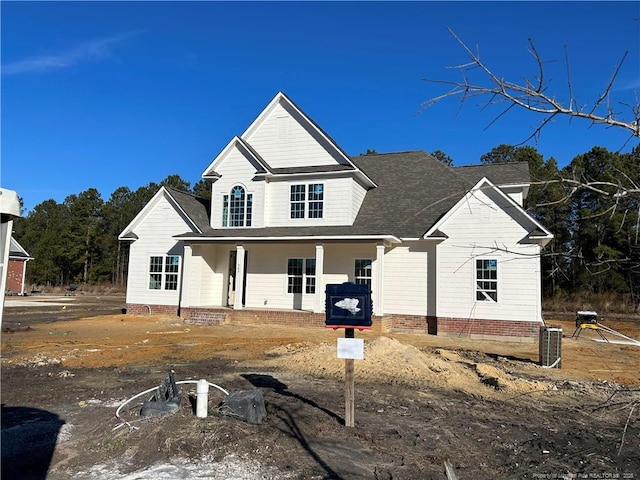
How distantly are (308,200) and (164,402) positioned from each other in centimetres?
1533

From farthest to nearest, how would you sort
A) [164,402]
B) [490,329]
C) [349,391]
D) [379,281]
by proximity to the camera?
[379,281] < [490,329] < [164,402] < [349,391]

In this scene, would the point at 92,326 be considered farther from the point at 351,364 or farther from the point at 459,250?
the point at 351,364

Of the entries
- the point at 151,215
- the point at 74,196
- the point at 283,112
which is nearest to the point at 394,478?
the point at 283,112

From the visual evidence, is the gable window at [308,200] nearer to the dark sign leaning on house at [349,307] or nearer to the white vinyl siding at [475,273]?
the white vinyl siding at [475,273]

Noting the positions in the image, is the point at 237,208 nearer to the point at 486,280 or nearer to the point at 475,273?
the point at 475,273

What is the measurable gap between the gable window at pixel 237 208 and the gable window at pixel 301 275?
113 inches

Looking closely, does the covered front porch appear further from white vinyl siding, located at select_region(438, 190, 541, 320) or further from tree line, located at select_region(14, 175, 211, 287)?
tree line, located at select_region(14, 175, 211, 287)

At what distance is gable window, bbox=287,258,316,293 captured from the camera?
69.4ft

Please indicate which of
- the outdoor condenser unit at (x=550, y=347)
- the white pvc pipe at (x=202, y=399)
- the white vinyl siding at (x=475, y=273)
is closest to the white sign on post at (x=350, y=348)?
the white pvc pipe at (x=202, y=399)

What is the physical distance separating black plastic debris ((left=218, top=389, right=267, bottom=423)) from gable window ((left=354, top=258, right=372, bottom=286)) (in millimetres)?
13864

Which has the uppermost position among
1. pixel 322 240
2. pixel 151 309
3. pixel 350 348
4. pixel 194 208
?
pixel 194 208

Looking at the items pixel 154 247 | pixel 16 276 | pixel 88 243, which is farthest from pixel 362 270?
pixel 88 243

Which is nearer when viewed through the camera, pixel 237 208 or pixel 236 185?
pixel 236 185

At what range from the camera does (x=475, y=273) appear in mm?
18031
